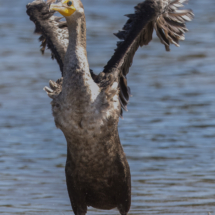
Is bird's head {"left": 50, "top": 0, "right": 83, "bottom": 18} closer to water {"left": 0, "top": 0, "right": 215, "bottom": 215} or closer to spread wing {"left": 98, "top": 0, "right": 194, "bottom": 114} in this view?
spread wing {"left": 98, "top": 0, "right": 194, "bottom": 114}

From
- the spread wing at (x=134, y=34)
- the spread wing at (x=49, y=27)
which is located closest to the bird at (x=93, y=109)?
the spread wing at (x=134, y=34)

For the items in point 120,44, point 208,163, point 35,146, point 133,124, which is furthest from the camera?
point 133,124

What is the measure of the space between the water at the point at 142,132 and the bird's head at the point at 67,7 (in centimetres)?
260

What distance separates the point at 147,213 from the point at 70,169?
1.34m

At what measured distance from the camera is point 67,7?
5.68 metres

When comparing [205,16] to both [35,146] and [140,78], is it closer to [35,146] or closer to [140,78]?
[140,78]

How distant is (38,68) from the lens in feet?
47.5

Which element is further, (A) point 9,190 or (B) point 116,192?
(A) point 9,190

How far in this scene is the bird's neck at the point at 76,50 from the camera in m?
5.76

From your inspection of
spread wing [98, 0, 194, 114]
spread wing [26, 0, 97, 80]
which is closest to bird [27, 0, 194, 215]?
spread wing [98, 0, 194, 114]

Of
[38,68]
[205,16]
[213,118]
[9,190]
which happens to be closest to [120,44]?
[9,190]

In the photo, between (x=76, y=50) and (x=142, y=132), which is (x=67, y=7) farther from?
(x=142, y=132)

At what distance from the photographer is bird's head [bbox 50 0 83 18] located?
5.59 metres

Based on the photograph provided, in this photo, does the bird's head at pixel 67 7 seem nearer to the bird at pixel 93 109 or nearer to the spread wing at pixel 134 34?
the bird at pixel 93 109
